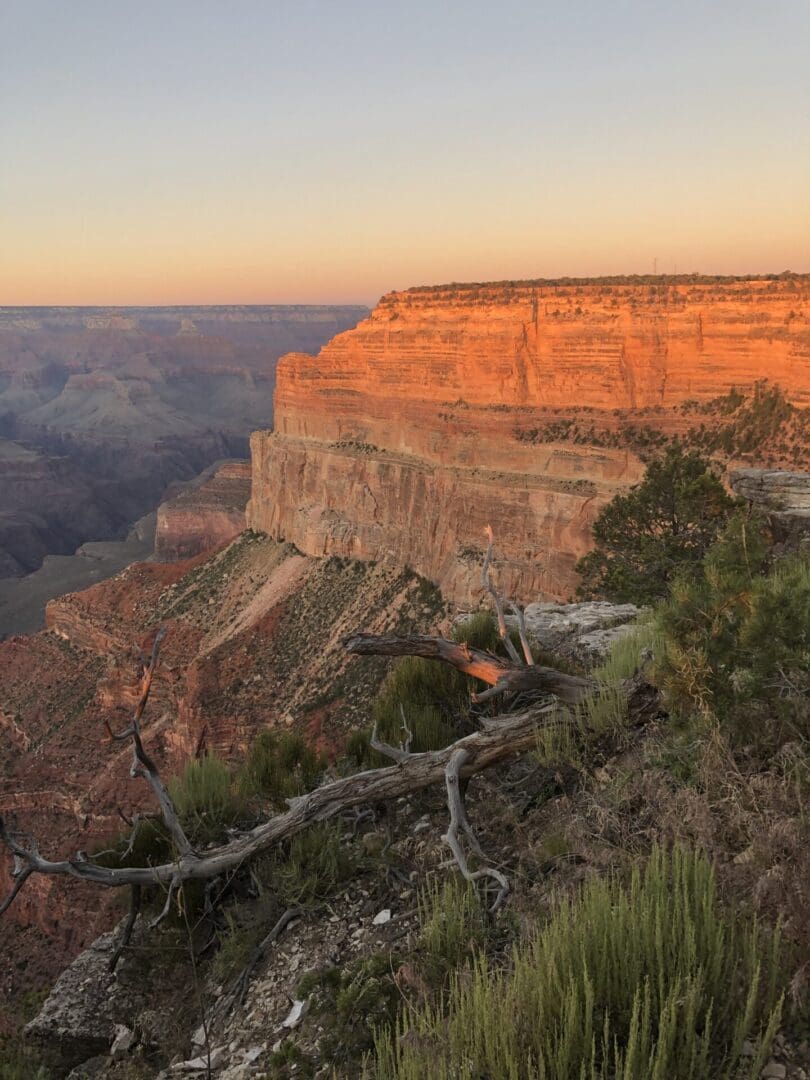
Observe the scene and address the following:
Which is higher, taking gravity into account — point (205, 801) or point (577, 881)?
point (577, 881)

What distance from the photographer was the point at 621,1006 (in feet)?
8.54

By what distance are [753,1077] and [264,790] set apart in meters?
5.72

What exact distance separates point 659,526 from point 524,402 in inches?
706

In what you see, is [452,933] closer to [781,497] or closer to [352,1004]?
[352,1004]

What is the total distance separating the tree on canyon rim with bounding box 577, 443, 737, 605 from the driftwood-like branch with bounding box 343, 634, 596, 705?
7.10 metres

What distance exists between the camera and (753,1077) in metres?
2.22

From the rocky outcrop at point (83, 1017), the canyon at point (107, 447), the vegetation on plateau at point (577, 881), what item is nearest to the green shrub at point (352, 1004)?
the vegetation on plateau at point (577, 881)

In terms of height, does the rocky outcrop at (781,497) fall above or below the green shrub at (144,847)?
above

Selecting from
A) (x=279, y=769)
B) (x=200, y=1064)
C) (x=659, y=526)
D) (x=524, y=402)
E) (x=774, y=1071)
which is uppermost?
(x=524, y=402)

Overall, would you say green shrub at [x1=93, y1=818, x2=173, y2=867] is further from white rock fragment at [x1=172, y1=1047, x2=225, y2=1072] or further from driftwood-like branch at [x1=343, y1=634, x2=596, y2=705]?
white rock fragment at [x1=172, y1=1047, x2=225, y2=1072]

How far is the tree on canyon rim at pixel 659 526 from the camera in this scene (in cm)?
1398

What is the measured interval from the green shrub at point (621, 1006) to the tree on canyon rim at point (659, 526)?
10680 mm

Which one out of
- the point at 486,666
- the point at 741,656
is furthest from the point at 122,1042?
the point at 741,656

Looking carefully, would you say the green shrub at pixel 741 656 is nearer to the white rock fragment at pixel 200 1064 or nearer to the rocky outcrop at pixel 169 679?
the white rock fragment at pixel 200 1064
